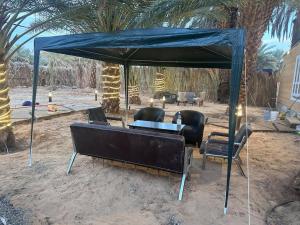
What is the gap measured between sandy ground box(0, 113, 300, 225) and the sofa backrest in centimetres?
36

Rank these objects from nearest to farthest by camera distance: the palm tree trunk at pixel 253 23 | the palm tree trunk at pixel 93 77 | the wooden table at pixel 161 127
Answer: the wooden table at pixel 161 127 < the palm tree trunk at pixel 253 23 < the palm tree trunk at pixel 93 77

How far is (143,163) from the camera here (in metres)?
4.13

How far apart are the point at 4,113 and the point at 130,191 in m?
3.58

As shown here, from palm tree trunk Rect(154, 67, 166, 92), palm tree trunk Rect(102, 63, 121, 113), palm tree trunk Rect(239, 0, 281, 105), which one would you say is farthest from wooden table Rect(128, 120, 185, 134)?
palm tree trunk Rect(154, 67, 166, 92)

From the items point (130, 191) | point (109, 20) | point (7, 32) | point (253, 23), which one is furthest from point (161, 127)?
point (253, 23)

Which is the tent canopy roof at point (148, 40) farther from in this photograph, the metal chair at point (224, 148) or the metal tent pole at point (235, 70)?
the metal chair at point (224, 148)

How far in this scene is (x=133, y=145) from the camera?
13.3 feet

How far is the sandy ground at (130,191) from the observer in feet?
11.3

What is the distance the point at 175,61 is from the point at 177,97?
317 inches

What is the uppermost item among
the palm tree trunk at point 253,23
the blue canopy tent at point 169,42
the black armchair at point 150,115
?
the palm tree trunk at point 253,23

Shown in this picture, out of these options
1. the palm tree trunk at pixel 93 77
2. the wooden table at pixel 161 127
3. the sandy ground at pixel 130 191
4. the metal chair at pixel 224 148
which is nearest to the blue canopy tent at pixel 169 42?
the sandy ground at pixel 130 191

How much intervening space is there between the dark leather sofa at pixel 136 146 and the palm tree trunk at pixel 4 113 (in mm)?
2332

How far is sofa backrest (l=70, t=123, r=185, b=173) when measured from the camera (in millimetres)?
3805

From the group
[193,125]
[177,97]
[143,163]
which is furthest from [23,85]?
[143,163]
